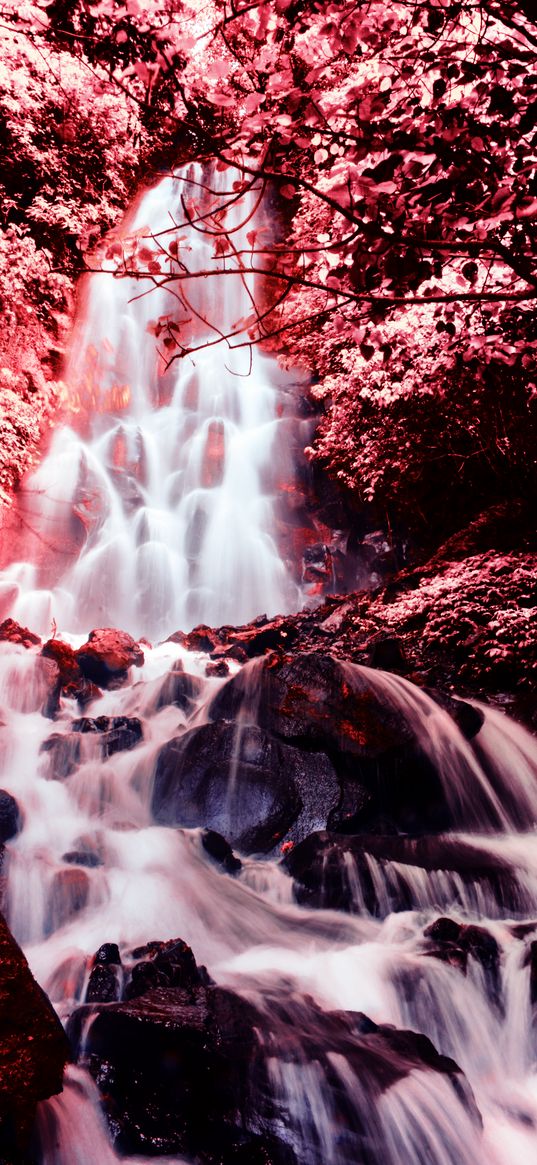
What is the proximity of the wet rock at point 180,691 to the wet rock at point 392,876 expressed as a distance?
4233mm

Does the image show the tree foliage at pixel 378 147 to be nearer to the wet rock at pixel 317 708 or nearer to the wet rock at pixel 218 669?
the wet rock at pixel 317 708

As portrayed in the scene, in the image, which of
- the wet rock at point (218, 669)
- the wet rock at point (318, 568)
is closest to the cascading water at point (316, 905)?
the wet rock at point (218, 669)

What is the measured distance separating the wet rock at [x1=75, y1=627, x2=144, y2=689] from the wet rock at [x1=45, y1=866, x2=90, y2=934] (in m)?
5.15

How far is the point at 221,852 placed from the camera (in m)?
6.36

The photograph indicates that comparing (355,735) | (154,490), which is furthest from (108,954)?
(154,490)

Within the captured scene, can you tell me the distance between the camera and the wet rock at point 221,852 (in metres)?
6.29

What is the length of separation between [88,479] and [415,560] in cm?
962

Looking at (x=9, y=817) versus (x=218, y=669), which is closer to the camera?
(x=9, y=817)

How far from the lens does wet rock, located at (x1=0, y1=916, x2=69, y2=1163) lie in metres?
2.71

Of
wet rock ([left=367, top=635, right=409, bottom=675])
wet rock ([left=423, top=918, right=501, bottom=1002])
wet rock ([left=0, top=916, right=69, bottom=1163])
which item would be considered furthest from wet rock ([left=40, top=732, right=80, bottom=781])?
wet rock ([left=0, top=916, right=69, bottom=1163])

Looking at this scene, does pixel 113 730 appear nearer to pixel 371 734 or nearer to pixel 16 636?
pixel 371 734

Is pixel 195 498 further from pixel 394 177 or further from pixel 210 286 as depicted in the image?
pixel 394 177

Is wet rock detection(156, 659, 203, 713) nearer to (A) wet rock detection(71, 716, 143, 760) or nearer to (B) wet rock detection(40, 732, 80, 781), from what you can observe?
(A) wet rock detection(71, 716, 143, 760)

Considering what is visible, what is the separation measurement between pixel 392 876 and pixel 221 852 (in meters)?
1.81
